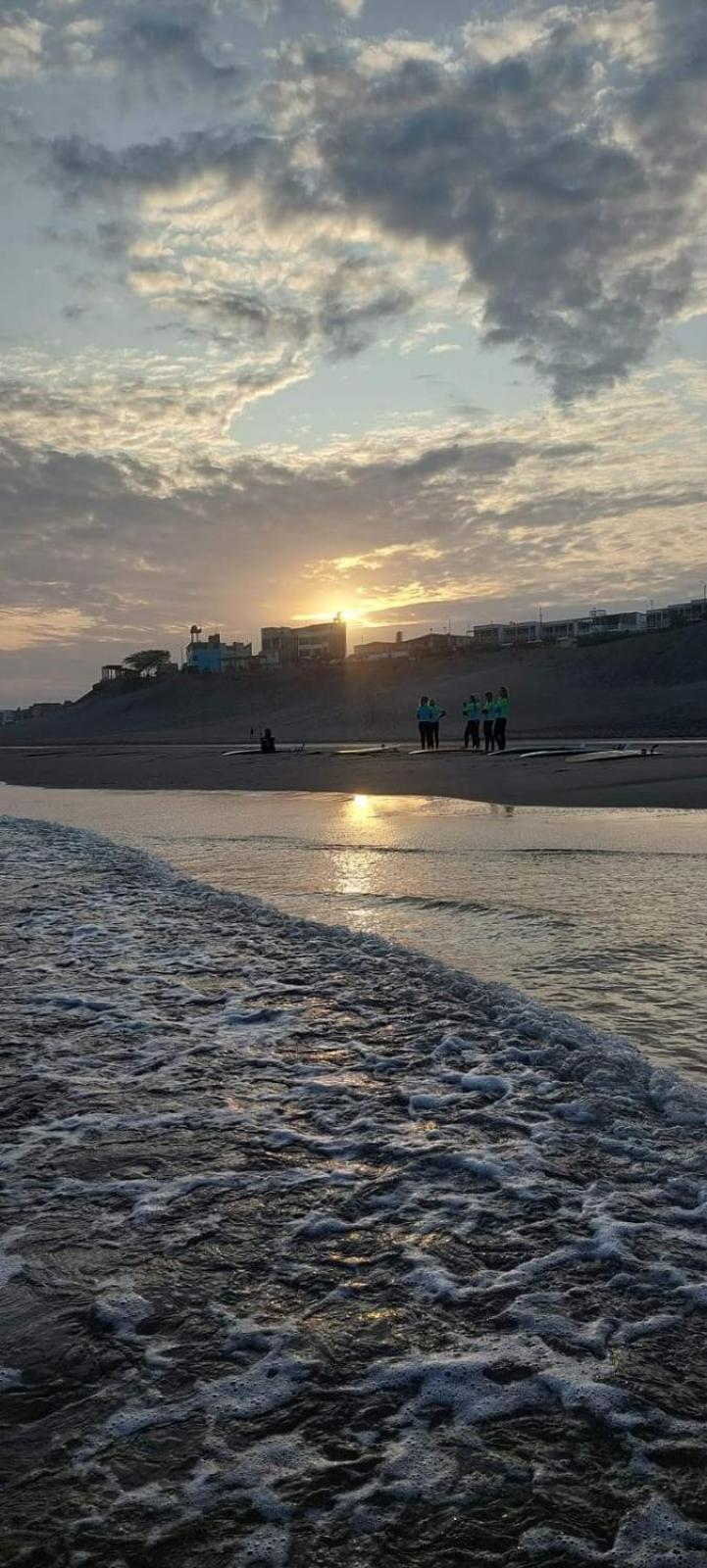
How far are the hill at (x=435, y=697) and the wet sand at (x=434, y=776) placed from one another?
765 inches

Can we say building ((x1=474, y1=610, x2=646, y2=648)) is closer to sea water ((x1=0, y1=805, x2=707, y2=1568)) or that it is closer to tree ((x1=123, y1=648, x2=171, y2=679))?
tree ((x1=123, y1=648, x2=171, y2=679))

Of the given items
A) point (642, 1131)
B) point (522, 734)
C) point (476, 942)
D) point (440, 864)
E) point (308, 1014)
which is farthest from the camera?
point (522, 734)

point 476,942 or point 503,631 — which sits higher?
point 503,631

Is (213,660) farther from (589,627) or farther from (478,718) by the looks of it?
(478,718)

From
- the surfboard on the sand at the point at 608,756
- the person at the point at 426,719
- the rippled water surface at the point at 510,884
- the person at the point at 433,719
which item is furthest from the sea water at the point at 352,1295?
the person at the point at 433,719

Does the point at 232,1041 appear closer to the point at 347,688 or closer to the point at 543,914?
the point at 543,914

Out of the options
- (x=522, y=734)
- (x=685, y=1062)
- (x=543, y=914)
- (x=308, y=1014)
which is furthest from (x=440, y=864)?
(x=522, y=734)

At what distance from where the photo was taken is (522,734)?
Answer: 4922 cm

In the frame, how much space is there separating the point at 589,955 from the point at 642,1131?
7.99ft

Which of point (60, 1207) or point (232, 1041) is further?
point (232, 1041)

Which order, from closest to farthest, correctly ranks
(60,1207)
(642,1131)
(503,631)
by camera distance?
(60,1207)
(642,1131)
(503,631)

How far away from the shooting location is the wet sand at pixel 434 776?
714 inches

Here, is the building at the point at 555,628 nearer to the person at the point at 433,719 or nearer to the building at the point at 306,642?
the building at the point at 306,642

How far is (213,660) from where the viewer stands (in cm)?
11444
